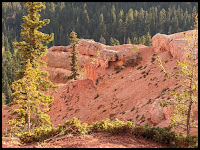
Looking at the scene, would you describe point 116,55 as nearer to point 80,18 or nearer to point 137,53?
point 137,53

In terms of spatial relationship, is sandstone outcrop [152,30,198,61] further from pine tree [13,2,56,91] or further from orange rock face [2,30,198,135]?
pine tree [13,2,56,91]

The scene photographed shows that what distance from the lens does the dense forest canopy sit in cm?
10306

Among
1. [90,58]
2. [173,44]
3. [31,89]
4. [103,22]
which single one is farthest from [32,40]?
[103,22]

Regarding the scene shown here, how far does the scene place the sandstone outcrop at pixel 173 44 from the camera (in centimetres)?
2445

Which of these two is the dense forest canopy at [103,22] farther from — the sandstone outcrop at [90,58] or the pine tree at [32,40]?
the pine tree at [32,40]

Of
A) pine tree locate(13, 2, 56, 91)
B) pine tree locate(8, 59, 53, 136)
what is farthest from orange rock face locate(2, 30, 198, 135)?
pine tree locate(8, 59, 53, 136)

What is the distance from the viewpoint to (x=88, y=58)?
1998 inches

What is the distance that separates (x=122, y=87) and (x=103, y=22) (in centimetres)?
9158

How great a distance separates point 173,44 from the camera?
25984 mm

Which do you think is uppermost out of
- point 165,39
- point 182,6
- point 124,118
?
point 182,6

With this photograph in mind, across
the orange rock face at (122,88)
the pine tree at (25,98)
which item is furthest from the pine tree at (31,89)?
the orange rock face at (122,88)

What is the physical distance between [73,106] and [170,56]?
506 inches

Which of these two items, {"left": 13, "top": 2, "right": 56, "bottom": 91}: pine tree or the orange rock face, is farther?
{"left": 13, "top": 2, "right": 56, "bottom": 91}: pine tree

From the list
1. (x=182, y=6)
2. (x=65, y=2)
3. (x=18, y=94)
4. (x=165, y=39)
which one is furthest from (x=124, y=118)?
(x=65, y=2)
